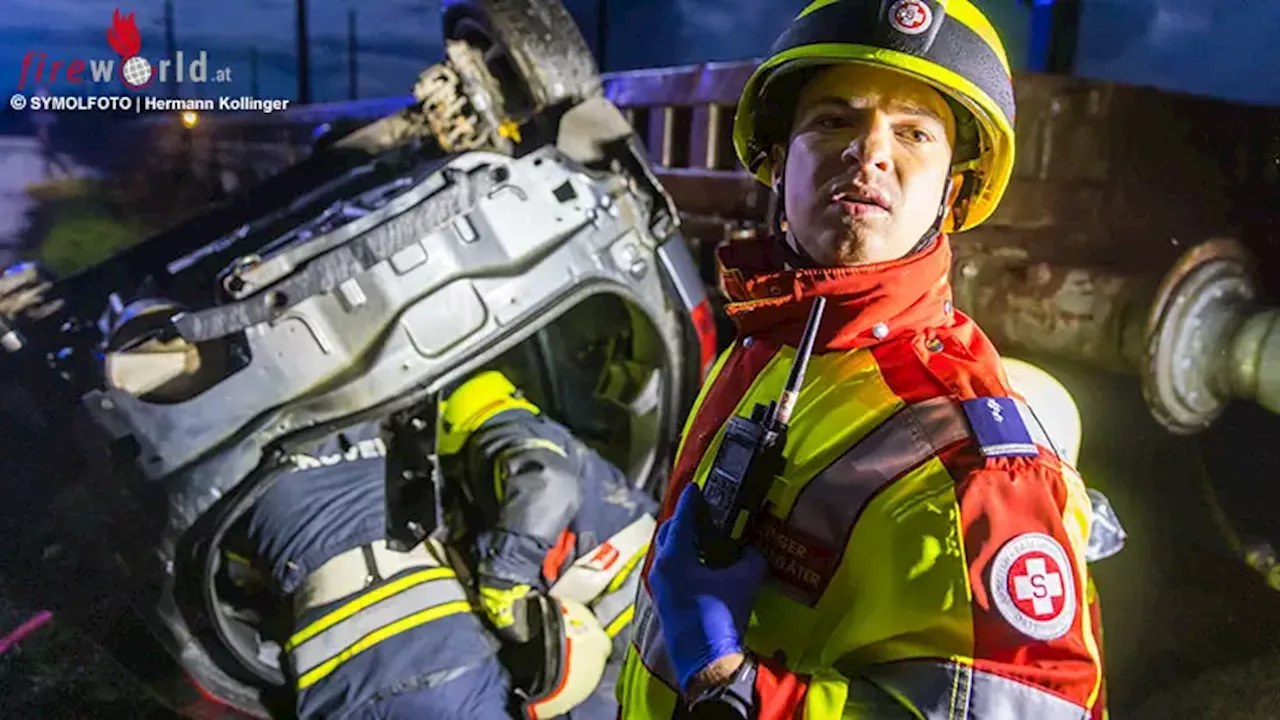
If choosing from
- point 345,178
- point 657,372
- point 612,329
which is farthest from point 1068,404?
Result: point 345,178

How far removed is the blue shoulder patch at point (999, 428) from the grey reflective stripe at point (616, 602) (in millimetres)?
1288

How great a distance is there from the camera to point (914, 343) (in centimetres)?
104

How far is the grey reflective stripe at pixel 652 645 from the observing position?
1021 millimetres

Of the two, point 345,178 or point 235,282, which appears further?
point 345,178

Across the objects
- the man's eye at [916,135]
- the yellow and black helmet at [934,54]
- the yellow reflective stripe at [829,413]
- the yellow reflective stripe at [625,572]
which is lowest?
the yellow reflective stripe at [625,572]

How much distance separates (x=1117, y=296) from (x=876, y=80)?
93 centimetres

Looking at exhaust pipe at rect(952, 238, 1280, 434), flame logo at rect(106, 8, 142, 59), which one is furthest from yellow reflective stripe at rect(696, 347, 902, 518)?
flame logo at rect(106, 8, 142, 59)

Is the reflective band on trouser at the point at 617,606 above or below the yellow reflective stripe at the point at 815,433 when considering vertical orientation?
below

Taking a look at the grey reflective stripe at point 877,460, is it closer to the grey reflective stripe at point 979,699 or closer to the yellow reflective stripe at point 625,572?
the grey reflective stripe at point 979,699

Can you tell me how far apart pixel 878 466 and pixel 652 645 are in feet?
1.14

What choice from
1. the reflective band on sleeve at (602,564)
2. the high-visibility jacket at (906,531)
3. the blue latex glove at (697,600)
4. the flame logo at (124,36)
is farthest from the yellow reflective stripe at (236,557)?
the blue latex glove at (697,600)

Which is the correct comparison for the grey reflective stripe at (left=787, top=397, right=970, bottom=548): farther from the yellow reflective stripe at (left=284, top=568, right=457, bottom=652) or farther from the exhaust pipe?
the yellow reflective stripe at (left=284, top=568, right=457, bottom=652)

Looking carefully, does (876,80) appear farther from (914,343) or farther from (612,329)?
(612,329)

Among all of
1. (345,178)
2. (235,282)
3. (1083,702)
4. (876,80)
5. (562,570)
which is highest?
(876,80)
